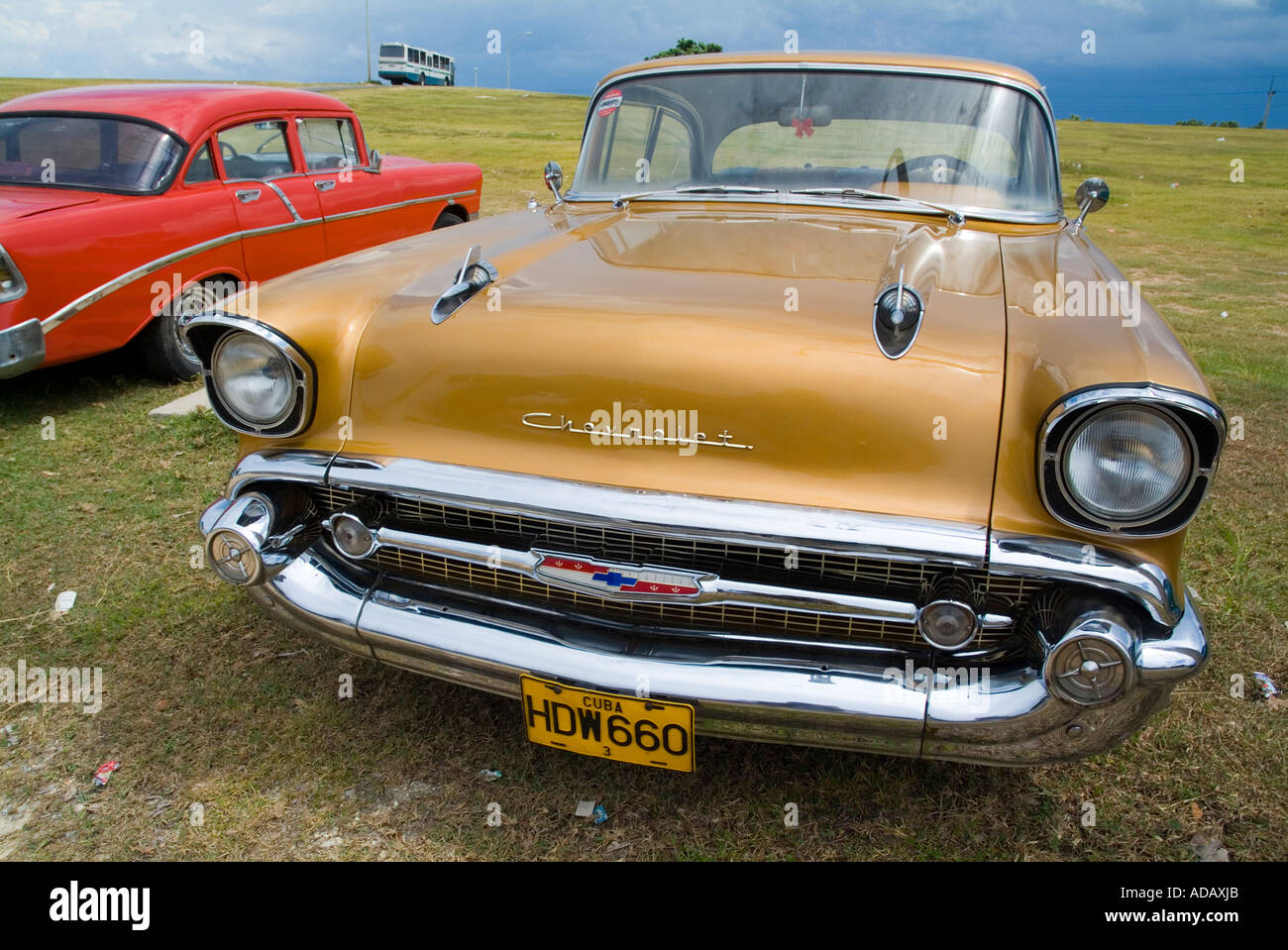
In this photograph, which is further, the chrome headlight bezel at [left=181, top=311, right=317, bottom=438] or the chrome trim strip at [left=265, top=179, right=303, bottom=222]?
the chrome trim strip at [left=265, top=179, right=303, bottom=222]

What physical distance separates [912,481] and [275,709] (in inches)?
71.7

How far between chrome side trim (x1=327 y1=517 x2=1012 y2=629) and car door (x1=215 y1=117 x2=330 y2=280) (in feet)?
13.2

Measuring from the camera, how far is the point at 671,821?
6.97ft

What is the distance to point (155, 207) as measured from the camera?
15.2 ft

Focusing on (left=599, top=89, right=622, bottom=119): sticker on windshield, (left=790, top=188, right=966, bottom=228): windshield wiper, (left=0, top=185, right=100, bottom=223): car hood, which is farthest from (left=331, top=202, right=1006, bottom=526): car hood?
(left=0, top=185, right=100, bottom=223): car hood

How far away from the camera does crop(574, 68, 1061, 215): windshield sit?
2744 millimetres

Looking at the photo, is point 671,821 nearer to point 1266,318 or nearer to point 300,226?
point 300,226

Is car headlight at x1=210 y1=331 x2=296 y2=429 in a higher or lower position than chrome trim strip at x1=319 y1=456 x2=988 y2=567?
higher

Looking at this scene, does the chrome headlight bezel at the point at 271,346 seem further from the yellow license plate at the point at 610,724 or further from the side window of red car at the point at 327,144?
the side window of red car at the point at 327,144

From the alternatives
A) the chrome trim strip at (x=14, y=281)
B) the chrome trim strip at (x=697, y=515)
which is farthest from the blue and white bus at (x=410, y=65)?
the chrome trim strip at (x=697, y=515)

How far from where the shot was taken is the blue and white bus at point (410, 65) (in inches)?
1668

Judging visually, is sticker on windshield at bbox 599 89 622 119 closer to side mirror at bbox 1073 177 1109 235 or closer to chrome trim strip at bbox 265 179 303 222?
side mirror at bbox 1073 177 1109 235

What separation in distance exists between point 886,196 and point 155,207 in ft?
12.5

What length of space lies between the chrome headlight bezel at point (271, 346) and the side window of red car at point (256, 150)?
3.63 m
